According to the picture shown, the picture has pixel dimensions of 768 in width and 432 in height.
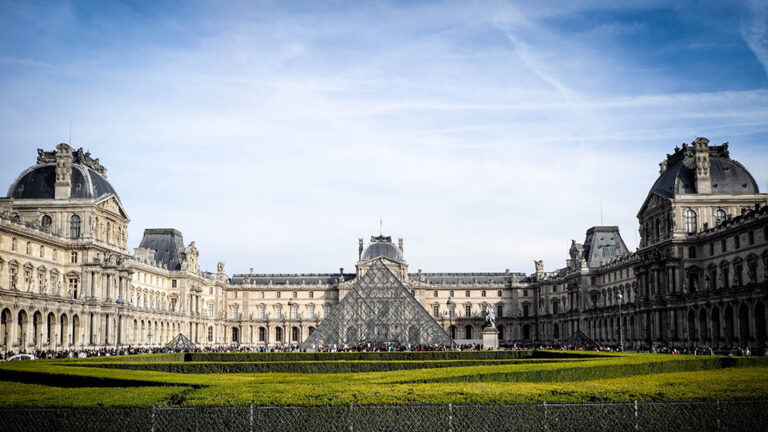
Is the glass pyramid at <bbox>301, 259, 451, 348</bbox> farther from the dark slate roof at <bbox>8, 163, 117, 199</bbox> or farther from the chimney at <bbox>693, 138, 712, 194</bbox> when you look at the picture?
the chimney at <bbox>693, 138, 712, 194</bbox>

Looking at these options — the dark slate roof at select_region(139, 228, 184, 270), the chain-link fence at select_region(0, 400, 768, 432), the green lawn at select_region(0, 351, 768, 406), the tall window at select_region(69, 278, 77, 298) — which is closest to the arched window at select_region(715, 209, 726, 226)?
the green lawn at select_region(0, 351, 768, 406)

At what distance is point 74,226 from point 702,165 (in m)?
44.0

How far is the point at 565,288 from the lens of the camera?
3246 inches

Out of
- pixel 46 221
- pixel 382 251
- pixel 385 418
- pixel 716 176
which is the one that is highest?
pixel 716 176

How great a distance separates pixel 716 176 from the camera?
53.1 meters

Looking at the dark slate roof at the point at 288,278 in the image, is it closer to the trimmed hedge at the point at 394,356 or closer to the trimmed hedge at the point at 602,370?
the trimmed hedge at the point at 394,356

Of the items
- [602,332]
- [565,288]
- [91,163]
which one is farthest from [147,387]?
[565,288]

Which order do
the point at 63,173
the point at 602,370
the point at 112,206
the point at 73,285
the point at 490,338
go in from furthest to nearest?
the point at 112,206, the point at 73,285, the point at 63,173, the point at 490,338, the point at 602,370

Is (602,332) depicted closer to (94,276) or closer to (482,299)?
(482,299)

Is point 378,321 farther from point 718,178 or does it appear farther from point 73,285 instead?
point 718,178

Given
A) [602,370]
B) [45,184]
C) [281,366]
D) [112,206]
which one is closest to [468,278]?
[112,206]

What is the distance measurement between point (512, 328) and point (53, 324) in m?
58.5

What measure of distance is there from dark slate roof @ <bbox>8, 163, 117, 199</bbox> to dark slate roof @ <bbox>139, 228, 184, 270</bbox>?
23472 millimetres

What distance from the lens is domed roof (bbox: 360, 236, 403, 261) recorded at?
95.2 meters
